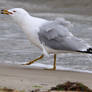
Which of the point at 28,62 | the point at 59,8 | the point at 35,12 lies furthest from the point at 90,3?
the point at 28,62

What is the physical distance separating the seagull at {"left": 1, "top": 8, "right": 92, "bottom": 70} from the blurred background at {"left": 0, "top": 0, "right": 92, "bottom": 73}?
48 centimetres

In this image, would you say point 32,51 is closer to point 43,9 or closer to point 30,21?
point 30,21

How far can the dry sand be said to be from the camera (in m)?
5.17

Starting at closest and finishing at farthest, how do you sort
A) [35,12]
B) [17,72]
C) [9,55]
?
[17,72], [9,55], [35,12]

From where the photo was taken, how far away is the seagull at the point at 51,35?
22.9ft

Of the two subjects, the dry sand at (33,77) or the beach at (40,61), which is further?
the beach at (40,61)

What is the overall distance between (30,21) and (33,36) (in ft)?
1.05

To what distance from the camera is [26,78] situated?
580cm

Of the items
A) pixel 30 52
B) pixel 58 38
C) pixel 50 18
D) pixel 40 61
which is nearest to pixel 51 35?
pixel 58 38

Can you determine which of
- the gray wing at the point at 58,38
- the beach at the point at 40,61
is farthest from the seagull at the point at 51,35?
the beach at the point at 40,61

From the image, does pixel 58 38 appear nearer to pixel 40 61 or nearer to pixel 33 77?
pixel 40 61

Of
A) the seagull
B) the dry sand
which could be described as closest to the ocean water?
the seagull

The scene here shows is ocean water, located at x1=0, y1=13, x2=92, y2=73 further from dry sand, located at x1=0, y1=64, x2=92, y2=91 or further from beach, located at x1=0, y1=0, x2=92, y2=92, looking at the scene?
dry sand, located at x1=0, y1=64, x2=92, y2=91

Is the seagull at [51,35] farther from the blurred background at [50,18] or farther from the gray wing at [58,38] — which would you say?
the blurred background at [50,18]
